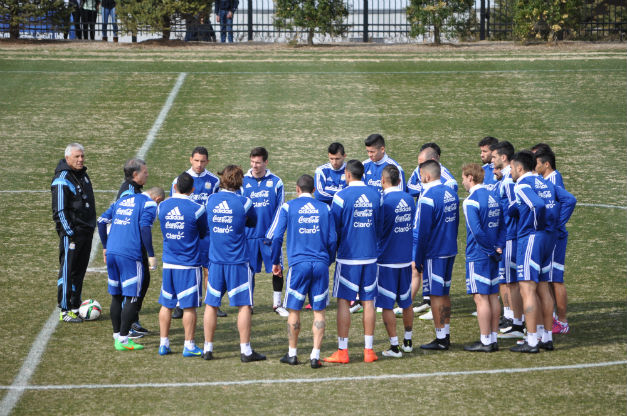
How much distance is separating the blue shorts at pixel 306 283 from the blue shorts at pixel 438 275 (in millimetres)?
1339

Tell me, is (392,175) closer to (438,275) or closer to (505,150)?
(438,275)

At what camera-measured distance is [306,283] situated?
9688mm

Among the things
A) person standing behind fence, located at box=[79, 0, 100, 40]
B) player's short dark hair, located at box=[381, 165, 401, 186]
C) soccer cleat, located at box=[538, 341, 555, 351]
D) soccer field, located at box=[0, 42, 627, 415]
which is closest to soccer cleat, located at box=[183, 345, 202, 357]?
soccer field, located at box=[0, 42, 627, 415]

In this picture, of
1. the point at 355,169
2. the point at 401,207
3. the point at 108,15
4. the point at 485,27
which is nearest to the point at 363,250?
the point at 401,207

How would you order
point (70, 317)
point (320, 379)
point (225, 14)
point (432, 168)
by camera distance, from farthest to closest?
point (225, 14)
point (70, 317)
point (432, 168)
point (320, 379)

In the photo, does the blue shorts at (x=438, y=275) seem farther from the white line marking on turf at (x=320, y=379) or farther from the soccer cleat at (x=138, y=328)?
the soccer cleat at (x=138, y=328)

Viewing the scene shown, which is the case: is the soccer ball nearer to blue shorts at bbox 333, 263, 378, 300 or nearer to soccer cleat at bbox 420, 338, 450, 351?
blue shorts at bbox 333, 263, 378, 300

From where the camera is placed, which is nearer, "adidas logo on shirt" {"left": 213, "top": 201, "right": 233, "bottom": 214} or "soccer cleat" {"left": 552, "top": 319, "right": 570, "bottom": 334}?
"adidas logo on shirt" {"left": 213, "top": 201, "right": 233, "bottom": 214}

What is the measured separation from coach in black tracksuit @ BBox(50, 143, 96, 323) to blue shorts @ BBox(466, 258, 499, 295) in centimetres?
502

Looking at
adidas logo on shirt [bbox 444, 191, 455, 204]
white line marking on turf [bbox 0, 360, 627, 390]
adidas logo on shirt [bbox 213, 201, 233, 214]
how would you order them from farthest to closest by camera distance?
adidas logo on shirt [bbox 444, 191, 455, 204], adidas logo on shirt [bbox 213, 201, 233, 214], white line marking on turf [bbox 0, 360, 627, 390]

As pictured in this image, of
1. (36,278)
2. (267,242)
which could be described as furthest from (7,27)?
(267,242)

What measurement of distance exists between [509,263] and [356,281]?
219cm

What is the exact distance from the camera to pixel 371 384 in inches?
359

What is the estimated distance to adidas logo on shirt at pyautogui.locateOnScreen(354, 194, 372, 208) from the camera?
9.70 meters
